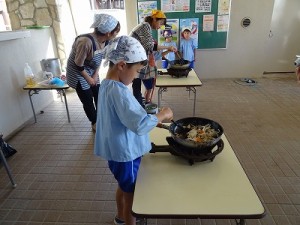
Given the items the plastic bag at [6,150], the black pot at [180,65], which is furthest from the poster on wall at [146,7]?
the plastic bag at [6,150]

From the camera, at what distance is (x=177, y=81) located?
9.37ft

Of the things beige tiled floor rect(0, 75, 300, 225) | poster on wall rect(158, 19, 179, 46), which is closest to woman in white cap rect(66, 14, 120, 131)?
beige tiled floor rect(0, 75, 300, 225)

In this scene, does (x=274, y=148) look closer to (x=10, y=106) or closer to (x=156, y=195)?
(x=156, y=195)

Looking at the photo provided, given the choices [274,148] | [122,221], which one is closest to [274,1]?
[274,148]

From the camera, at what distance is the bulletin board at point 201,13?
4.82m

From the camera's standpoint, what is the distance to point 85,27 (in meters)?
4.94

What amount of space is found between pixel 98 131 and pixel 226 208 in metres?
0.69

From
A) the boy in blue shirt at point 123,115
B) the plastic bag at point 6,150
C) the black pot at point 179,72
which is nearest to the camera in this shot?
the boy in blue shirt at point 123,115

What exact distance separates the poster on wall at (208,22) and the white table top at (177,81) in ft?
7.82

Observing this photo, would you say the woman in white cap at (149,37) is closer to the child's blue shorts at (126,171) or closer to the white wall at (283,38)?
the child's blue shorts at (126,171)

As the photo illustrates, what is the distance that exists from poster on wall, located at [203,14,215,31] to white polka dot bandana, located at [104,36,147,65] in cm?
438

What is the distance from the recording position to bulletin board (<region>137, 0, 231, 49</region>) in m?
4.82

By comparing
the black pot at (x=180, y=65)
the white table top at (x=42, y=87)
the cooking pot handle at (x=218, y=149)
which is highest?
the cooking pot handle at (x=218, y=149)

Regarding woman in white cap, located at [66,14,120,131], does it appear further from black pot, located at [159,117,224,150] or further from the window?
the window
